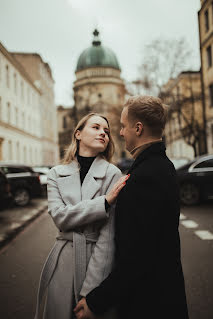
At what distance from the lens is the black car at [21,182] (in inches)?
505

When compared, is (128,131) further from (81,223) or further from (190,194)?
(190,194)

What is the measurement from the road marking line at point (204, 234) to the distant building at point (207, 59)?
21696 mm

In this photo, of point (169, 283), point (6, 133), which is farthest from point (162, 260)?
point (6, 133)

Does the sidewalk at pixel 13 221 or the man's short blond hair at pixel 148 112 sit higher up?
the man's short blond hair at pixel 148 112

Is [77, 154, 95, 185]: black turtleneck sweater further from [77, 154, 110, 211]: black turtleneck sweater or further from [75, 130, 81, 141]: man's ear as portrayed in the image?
[75, 130, 81, 141]: man's ear

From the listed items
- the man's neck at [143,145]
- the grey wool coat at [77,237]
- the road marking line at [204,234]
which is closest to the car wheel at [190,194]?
the road marking line at [204,234]

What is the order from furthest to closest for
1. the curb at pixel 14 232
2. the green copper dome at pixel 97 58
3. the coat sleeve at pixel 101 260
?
the green copper dome at pixel 97 58
the curb at pixel 14 232
the coat sleeve at pixel 101 260

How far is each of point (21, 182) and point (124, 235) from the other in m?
12.1

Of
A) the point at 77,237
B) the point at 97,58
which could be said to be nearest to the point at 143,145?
the point at 77,237

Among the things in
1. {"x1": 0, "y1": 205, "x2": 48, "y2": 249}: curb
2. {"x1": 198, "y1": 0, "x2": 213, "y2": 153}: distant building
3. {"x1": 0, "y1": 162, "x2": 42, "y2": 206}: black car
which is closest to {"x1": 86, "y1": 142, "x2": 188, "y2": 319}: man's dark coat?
{"x1": 0, "y1": 205, "x2": 48, "y2": 249}: curb

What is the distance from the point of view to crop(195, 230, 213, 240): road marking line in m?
6.67

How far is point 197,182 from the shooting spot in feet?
36.0

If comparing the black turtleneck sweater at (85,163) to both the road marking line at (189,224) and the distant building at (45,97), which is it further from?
the distant building at (45,97)

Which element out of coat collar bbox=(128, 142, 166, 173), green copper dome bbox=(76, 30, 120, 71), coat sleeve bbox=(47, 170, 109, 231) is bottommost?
→ coat sleeve bbox=(47, 170, 109, 231)
